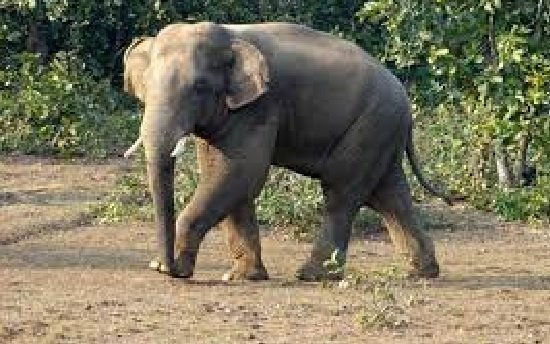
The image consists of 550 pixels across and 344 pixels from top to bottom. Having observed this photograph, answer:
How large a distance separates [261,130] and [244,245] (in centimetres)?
86

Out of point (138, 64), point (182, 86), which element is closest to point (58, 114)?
point (138, 64)

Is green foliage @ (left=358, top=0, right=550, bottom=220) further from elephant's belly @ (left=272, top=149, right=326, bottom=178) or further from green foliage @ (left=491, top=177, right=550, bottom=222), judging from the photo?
elephant's belly @ (left=272, top=149, right=326, bottom=178)

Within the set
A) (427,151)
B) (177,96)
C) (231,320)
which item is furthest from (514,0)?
(231,320)

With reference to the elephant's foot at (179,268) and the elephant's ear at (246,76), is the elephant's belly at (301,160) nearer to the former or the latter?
the elephant's ear at (246,76)

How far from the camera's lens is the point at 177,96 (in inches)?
358

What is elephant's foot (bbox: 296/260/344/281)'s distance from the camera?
986 centimetres

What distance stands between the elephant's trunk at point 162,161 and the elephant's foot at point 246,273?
0.84m

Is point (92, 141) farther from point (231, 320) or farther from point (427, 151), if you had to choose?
point (231, 320)

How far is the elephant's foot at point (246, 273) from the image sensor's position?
32.0 feet

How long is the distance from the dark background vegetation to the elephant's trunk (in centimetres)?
325

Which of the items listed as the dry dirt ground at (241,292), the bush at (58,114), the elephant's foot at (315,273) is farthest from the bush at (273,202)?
the bush at (58,114)

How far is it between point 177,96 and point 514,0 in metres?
6.06

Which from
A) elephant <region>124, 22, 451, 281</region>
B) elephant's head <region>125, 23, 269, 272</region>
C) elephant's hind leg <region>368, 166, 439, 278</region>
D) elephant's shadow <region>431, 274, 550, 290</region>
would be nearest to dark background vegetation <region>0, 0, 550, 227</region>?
elephant's hind leg <region>368, 166, 439, 278</region>

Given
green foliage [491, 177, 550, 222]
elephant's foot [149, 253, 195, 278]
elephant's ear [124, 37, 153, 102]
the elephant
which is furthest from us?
green foliage [491, 177, 550, 222]
